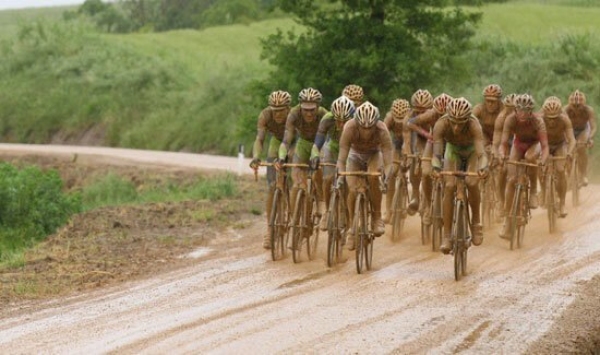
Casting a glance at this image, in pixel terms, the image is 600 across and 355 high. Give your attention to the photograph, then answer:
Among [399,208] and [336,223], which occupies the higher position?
[336,223]

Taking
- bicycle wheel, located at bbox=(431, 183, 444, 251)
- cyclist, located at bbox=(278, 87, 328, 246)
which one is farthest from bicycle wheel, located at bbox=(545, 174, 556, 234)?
cyclist, located at bbox=(278, 87, 328, 246)

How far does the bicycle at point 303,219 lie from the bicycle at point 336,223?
74cm

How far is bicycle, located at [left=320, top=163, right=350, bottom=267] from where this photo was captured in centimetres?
1805

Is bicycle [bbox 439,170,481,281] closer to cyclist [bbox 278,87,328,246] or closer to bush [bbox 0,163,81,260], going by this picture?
cyclist [bbox 278,87,328,246]

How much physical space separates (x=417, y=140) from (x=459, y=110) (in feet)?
14.2

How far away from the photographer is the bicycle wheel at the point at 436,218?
65.2 ft

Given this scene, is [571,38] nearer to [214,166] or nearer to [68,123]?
[214,166]

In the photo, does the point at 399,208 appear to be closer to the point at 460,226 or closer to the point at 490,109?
the point at 490,109

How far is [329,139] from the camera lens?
63.3 ft

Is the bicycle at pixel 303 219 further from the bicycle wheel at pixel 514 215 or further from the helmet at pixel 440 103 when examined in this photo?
the bicycle wheel at pixel 514 215

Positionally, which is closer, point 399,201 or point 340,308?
point 340,308

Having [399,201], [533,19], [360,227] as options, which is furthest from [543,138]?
[533,19]

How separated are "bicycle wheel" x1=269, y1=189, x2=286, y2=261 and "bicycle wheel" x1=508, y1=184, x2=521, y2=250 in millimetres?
3305

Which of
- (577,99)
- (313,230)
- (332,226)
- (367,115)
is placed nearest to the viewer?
(367,115)
